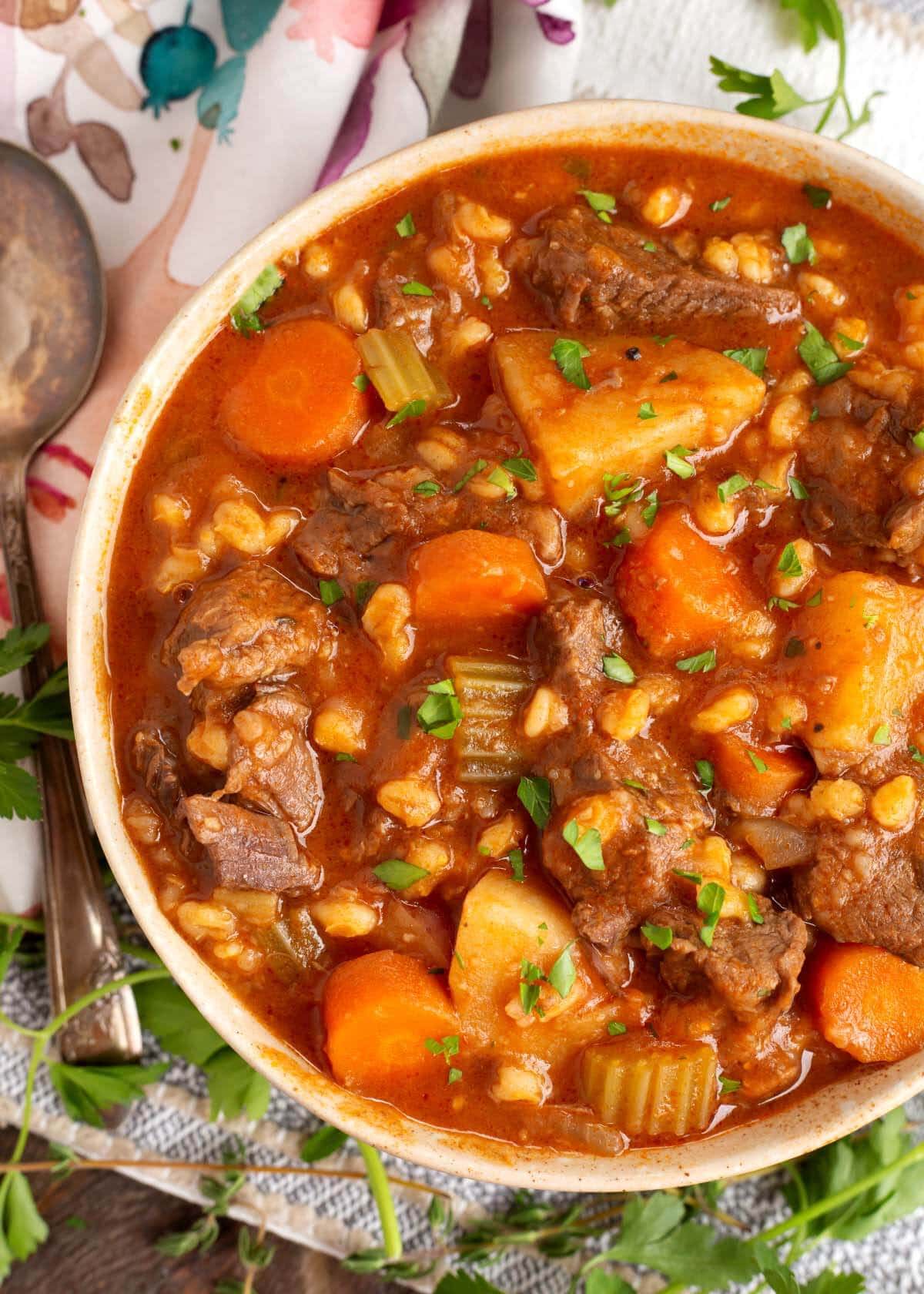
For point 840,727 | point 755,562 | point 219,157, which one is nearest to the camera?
point 840,727

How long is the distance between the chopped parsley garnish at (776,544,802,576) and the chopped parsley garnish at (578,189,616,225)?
113 cm

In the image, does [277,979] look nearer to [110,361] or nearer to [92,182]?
[110,361]

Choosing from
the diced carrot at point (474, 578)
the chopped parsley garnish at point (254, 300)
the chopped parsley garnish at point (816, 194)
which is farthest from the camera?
the chopped parsley garnish at point (816, 194)

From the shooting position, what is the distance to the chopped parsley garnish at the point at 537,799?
11.1 ft

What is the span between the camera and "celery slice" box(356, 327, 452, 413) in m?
3.48

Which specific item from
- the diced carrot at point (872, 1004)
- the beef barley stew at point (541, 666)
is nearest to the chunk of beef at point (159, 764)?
the beef barley stew at point (541, 666)

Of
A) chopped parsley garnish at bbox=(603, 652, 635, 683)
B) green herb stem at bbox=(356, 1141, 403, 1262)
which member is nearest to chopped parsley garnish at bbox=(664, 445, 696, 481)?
chopped parsley garnish at bbox=(603, 652, 635, 683)

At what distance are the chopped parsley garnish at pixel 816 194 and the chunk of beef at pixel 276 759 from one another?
2.16 meters

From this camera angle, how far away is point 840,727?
327 centimetres

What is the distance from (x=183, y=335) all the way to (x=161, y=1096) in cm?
272

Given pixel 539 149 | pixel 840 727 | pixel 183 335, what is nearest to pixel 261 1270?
pixel 840 727

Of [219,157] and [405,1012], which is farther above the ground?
[219,157]

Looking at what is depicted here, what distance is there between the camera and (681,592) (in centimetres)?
336

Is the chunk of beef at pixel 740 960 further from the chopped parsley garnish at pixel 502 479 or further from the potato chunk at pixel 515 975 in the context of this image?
the chopped parsley garnish at pixel 502 479
